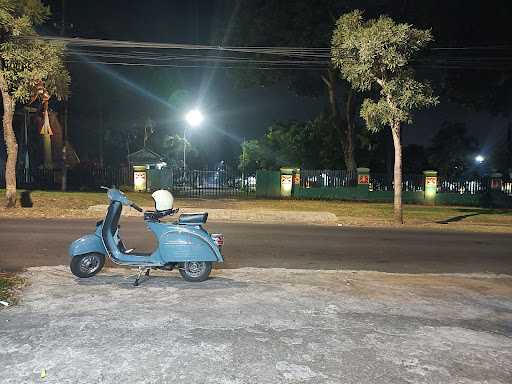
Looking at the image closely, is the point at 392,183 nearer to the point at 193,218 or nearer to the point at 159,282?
the point at 193,218

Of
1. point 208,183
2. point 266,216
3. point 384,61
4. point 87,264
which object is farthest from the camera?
point 208,183

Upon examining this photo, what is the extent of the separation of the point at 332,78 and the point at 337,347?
96.1 feet

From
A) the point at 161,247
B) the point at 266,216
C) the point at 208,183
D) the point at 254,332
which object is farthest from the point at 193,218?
the point at 208,183

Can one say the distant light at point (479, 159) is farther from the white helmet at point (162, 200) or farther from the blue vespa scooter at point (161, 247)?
the white helmet at point (162, 200)

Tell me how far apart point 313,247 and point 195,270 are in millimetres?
4741

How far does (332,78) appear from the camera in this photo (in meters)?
31.8

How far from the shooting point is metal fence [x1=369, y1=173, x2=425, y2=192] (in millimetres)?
28844

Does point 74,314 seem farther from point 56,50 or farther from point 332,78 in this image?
point 332,78

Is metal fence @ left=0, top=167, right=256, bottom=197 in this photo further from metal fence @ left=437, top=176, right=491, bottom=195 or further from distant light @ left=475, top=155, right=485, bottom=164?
distant light @ left=475, top=155, right=485, bottom=164

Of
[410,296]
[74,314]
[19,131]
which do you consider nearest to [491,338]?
[410,296]

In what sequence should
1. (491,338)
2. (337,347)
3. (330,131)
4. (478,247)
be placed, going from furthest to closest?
1. (330,131)
2. (478,247)
3. (491,338)
4. (337,347)

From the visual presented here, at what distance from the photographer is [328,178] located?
2942 centimetres

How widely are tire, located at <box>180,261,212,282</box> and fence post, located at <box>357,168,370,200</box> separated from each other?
75.3 ft

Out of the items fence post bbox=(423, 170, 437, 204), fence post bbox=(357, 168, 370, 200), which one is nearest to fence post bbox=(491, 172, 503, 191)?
fence post bbox=(423, 170, 437, 204)
